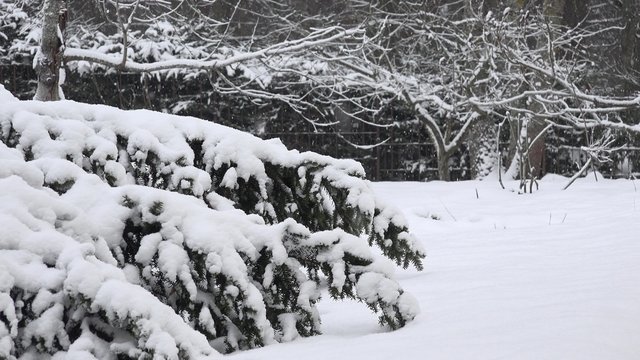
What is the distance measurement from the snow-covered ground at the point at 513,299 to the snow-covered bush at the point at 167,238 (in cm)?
22

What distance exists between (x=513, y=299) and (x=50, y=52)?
17.2ft

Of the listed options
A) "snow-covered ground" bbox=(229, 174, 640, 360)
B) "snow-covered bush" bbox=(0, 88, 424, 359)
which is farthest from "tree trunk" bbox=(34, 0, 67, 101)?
"snow-covered bush" bbox=(0, 88, 424, 359)

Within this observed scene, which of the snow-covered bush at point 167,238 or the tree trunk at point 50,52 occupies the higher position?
the tree trunk at point 50,52

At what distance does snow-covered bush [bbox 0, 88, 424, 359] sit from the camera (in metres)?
2.14

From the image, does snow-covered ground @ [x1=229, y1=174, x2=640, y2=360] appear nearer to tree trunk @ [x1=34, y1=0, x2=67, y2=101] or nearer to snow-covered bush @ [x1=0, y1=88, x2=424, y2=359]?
snow-covered bush @ [x1=0, y1=88, x2=424, y2=359]

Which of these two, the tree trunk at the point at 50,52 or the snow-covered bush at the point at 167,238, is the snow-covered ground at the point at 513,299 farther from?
the tree trunk at the point at 50,52

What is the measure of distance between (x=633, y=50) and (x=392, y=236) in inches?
506

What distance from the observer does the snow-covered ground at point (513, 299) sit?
2.55 m

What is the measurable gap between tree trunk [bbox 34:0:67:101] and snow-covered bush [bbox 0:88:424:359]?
4145 millimetres

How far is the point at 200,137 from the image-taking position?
3336 millimetres

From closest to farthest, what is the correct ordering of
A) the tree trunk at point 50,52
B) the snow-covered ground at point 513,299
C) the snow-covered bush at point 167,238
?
1. the snow-covered bush at point 167,238
2. the snow-covered ground at point 513,299
3. the tree trunk at point 50,52

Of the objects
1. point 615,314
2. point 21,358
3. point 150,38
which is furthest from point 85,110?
point 150,38

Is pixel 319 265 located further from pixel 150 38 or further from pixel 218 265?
pixel 150 38

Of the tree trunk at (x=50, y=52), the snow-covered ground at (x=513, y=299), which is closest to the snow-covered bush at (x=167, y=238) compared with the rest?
the snow-covered ground at (x=513, y=299)
